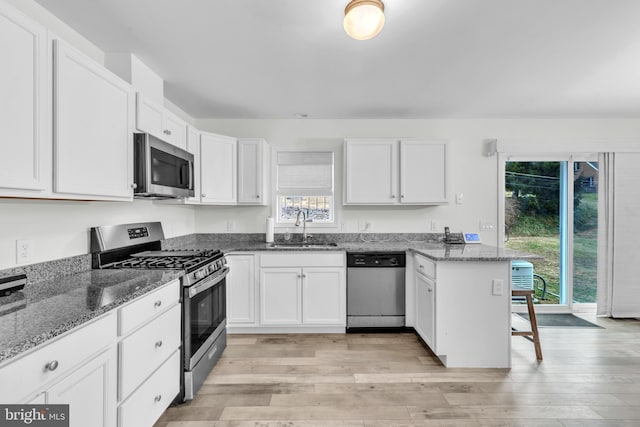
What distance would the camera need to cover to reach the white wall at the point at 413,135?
3852 mm

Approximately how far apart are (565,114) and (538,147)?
45 centimetres

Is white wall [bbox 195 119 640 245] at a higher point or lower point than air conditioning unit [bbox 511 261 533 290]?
higher

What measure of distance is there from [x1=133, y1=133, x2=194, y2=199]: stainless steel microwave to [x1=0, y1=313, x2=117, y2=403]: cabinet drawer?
992 mm

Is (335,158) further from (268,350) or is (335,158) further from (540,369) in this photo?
(540,369)

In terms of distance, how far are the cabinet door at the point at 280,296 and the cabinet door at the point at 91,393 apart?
187 centimetres

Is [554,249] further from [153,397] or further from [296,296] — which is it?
[153,397]

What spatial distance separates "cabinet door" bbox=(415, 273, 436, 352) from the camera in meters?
2.68

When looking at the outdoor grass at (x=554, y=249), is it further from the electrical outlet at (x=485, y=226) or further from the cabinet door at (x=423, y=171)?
the cabinet door at (x=423, y=171)

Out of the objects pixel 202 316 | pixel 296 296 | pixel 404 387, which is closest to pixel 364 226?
pixel 296 296

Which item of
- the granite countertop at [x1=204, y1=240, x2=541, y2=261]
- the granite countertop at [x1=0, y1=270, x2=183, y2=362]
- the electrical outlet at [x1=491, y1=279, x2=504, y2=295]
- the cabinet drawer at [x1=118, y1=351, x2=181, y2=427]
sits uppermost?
the granite countertop at [x1=204, y1=240, x2=541, y2=261]

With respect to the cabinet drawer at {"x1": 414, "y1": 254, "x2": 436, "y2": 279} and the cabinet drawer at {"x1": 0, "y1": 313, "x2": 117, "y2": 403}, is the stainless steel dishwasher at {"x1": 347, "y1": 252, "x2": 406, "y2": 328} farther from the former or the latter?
the cabinet drawer at {"x1": 0, "y1": 313, "x2": 117, "y2": 403}

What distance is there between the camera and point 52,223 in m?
1.84

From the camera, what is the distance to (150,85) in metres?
2.53
